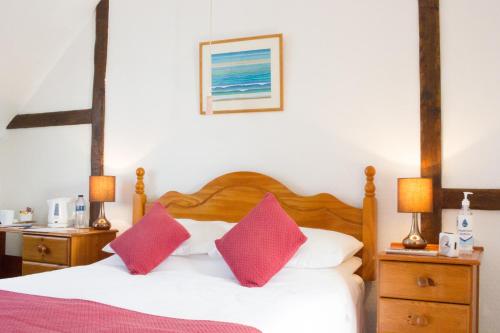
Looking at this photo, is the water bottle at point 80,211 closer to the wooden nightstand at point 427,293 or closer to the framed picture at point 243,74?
the framed picture at point 243,74

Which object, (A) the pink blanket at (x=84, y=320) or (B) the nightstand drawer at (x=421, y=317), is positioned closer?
(A) the pink blanket at (x=84, y=320)

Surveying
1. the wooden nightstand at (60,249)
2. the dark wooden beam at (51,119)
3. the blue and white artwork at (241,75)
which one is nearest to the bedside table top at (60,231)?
the wooden nightstand at (60,249)

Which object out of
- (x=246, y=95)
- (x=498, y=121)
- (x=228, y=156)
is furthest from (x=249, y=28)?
(x=498, y=121)

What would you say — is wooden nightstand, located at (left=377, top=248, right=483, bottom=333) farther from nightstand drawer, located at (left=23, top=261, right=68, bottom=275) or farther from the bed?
nightstand drawer, located at (left=23, top=261, right=68, bottom=275)

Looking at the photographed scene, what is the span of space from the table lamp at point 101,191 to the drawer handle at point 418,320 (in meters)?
2.17

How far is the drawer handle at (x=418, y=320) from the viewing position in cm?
226

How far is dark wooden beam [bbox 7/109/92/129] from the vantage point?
3.89 meters

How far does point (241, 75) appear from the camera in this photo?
332 cm

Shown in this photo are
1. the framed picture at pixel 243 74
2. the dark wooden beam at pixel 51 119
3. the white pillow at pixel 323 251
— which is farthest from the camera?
the dark wooden beam at pixel 51 119

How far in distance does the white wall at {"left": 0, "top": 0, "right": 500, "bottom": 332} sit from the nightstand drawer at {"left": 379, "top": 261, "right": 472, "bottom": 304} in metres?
0.56

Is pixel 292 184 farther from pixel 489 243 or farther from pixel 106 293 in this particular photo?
pixel 106 293

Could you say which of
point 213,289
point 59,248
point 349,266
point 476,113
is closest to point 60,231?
point 59,248

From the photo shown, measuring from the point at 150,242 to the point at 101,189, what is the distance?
37.7 inches

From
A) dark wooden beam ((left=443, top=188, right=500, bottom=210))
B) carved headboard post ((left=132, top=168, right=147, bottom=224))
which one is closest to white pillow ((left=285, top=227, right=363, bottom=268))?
dark wooden beam ((left=443, top=188, right=500, bottom=210))
